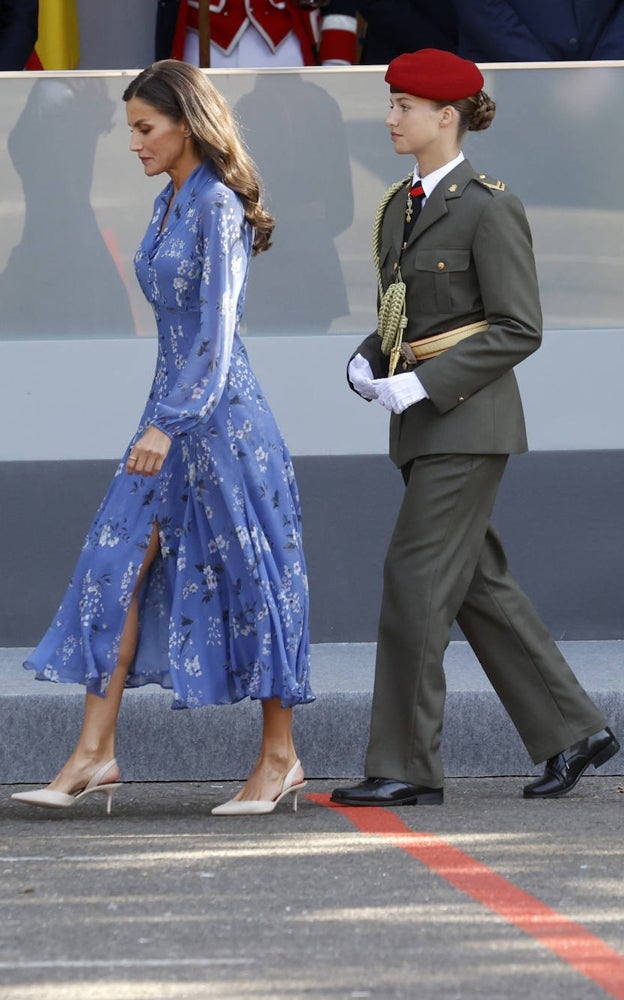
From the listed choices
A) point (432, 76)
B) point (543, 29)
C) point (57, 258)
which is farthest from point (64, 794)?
point (543, 29)

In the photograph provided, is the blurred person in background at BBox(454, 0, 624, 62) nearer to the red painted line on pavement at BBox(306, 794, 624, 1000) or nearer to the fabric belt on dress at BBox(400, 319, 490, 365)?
the fabric belt on dress at BBox(400, 319, 490, 365)

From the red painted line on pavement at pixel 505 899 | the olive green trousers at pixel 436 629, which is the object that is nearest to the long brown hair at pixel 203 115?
the olive green trousers at pixel 436 629

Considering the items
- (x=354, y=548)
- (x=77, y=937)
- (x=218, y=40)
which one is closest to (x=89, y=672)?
(x=77, y=937)

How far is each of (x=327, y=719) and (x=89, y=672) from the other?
3.55ft

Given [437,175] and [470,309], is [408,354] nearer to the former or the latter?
[470,309]

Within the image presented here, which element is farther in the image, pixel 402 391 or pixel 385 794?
pixel 385 794

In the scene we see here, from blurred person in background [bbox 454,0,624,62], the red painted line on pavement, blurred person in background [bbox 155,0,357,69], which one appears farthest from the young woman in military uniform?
blurred person in background [bbox 155,0,357,69]

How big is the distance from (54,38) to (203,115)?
115 inches

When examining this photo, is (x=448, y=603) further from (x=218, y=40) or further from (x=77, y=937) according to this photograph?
(x=218, y=40)

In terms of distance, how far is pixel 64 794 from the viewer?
183 inches

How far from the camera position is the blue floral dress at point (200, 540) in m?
4.66

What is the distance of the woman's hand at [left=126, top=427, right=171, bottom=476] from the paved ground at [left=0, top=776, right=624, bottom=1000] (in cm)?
82

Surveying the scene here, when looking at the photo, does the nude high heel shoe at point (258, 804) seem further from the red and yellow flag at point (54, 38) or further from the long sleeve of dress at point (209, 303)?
the red and yellow flag at point (54, 38)

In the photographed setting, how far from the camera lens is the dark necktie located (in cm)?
497
